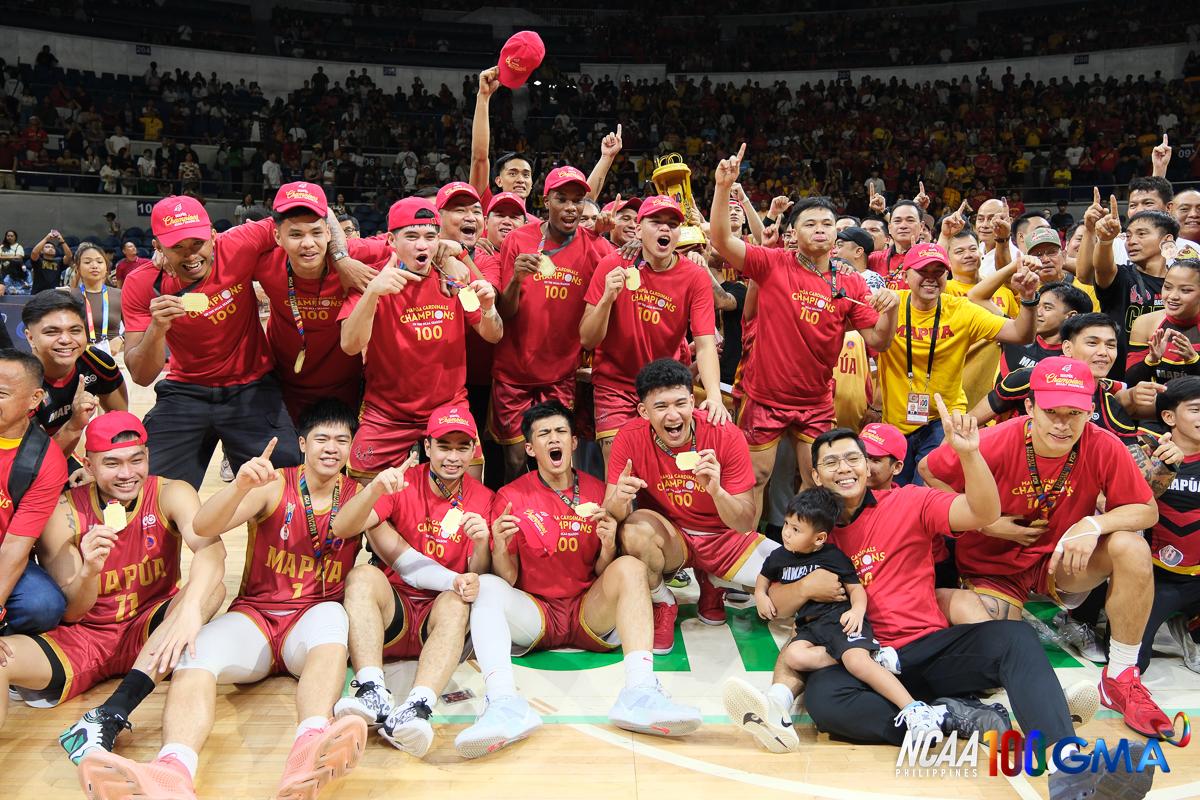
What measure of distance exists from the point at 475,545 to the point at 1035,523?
265 centimetres

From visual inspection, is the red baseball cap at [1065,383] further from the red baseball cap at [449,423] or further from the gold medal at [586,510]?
the red baseball cap at [449,423]

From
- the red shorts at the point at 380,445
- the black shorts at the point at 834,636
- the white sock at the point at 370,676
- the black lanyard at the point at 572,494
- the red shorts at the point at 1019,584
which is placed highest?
the red shorts at the point at 380,445

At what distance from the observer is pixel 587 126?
22594 mm

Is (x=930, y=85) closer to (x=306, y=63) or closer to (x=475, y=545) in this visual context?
(x=306, y=63)

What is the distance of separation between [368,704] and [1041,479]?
3133 mm

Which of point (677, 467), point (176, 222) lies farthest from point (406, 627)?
point (176, 222)

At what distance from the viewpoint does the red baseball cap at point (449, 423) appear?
439cm

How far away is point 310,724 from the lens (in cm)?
339

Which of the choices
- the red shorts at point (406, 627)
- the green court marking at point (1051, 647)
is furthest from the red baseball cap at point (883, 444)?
the red shorts at point (406, 627)

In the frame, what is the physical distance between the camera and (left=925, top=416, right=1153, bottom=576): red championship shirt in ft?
13.5

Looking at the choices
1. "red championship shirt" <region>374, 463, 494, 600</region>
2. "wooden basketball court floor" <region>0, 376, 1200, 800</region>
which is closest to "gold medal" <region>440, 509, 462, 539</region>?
"red championship shirt" <region>374, 463, 494, 600</region>

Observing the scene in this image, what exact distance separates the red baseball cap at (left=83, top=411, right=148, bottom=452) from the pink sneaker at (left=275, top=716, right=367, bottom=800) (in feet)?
5.41

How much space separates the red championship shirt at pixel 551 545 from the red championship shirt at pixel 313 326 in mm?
1324

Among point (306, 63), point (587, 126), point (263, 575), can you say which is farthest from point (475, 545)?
point (306, 63)
